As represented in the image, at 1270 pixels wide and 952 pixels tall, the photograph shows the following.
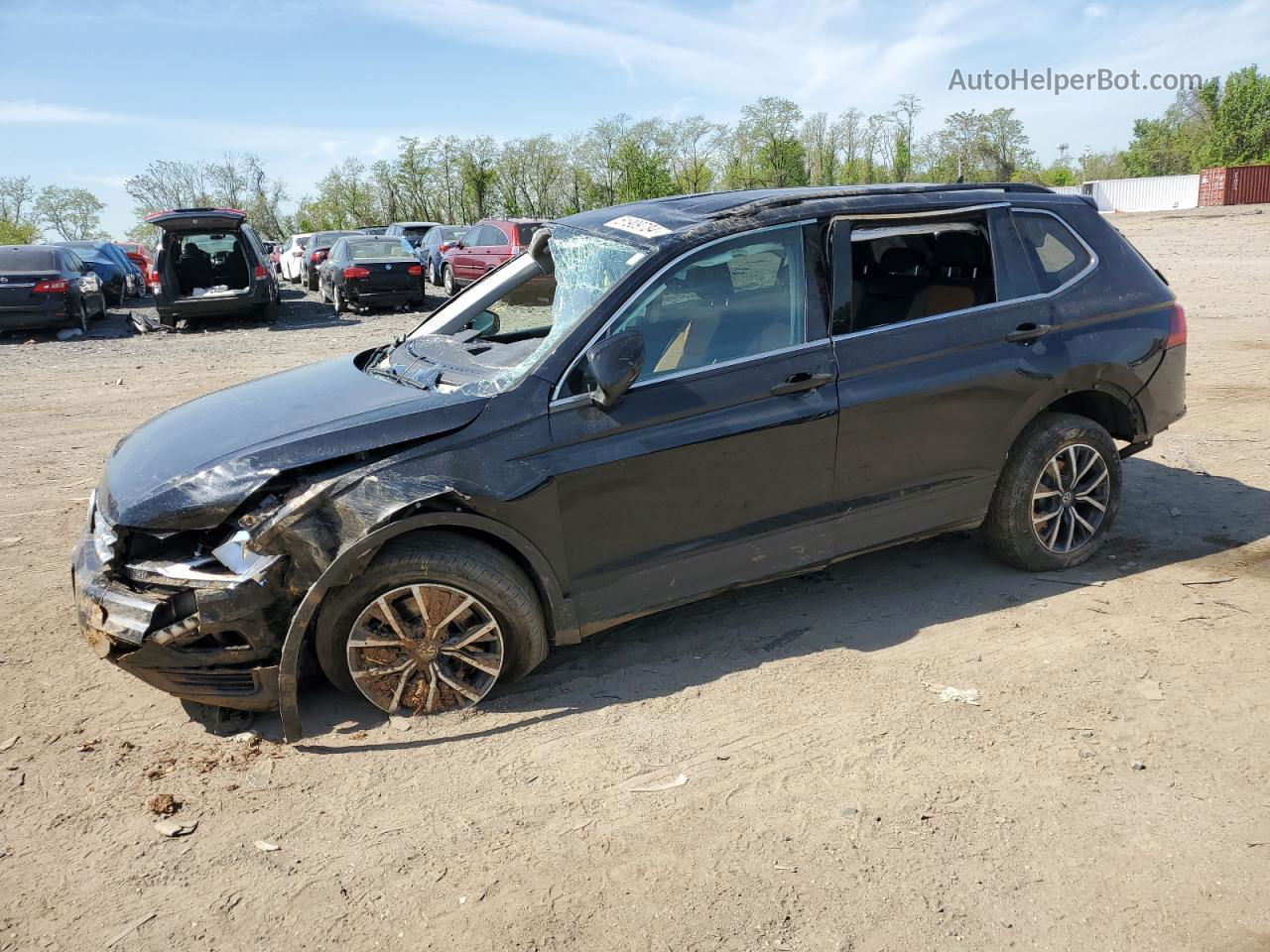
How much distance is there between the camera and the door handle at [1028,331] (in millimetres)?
4562

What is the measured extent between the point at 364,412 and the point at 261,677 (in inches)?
42.2

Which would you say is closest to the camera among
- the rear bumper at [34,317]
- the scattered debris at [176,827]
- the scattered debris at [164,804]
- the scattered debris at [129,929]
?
the scattered debris at [129,929]

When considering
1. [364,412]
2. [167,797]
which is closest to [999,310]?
[364,412]

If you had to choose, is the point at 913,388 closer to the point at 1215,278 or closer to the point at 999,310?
the point at 999,310

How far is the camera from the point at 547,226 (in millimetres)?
4785

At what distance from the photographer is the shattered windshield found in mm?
3984

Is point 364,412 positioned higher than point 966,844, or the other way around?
point 364,412

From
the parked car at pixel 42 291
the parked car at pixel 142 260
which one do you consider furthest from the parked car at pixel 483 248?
the parked car at pixel 142 260

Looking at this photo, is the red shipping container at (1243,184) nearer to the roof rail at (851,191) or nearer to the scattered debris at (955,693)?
the roof rail at (851,191)

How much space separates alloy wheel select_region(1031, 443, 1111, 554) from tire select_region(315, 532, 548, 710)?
2685mm

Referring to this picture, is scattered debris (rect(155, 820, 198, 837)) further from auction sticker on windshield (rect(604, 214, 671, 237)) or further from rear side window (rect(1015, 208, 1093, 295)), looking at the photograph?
rear side window (rect(1015, 208, 1093, 295))

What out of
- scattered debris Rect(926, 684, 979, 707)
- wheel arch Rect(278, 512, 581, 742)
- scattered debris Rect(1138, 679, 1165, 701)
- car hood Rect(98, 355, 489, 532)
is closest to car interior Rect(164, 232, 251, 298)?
car hood Rect(98, 355, 489, 532)

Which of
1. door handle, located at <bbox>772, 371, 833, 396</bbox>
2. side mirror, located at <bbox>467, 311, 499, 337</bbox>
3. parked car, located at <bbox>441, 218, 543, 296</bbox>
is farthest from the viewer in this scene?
parked car, located at <bbox>441, 218, 543, 296</bbox>

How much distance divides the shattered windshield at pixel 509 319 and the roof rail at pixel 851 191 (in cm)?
56
